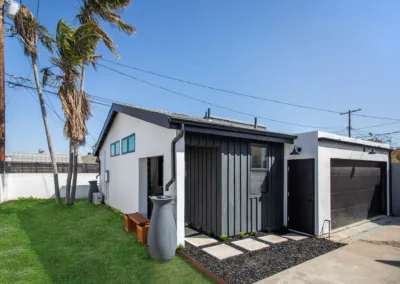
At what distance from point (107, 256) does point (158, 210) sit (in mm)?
1367

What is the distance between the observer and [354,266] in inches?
153

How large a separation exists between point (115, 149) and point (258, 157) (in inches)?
242

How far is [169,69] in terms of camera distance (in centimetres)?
1211

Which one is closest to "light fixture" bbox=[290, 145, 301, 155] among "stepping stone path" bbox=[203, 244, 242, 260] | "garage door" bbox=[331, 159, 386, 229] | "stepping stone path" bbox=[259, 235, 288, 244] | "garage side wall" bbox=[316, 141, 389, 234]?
"garage side wall" bbox=[316, 141, 389, 234]

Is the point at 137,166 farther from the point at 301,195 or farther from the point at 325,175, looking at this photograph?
the point at 325,175

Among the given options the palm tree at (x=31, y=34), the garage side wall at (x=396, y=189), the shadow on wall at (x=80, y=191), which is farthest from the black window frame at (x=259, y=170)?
the shadow on wall at (x=80, y=191)

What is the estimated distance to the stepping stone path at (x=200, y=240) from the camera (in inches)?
195

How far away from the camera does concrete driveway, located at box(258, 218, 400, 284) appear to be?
341 centimetres

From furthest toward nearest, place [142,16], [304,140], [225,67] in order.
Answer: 1. [225,67]
2. [142,16]
3. [304,140]

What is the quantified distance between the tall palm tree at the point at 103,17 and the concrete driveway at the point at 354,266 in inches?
386

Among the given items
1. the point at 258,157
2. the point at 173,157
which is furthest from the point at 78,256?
the point at 258,157

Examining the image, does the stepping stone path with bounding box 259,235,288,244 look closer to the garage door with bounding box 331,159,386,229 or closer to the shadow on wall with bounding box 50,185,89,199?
the garage door with bounding box 331,159,386,229

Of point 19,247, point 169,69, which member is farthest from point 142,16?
point 19,247

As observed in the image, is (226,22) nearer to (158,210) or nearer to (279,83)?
(279,83)
